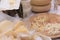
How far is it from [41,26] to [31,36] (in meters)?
0.29

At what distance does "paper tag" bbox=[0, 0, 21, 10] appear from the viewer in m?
0.64

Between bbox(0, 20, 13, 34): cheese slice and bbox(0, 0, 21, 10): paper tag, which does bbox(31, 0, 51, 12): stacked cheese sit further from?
bbox(0, 20, 13, 34): cheese slice

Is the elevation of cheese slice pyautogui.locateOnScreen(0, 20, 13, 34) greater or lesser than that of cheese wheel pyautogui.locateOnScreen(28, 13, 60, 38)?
greater

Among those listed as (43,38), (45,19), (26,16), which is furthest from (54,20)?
(43,38)

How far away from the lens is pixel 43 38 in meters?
0.38

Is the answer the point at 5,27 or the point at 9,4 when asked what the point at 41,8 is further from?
the point at 5,27

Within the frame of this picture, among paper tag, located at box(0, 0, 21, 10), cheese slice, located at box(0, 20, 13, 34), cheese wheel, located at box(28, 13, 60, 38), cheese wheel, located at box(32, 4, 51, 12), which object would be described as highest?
cheese slice, located at box(0, 20, 13, 34)

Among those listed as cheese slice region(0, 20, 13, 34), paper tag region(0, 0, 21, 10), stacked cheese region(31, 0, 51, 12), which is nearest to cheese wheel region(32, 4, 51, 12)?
stacked cheese region(31, 0, 51, 12)

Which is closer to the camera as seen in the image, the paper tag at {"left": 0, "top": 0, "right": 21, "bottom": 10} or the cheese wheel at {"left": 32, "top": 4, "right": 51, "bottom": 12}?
the paper tag at {"left": 0, "top": 0, "right": 21, "bottom": 10}

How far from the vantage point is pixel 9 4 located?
0.66m

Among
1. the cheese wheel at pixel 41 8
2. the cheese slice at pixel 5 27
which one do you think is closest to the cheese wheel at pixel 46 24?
the cheese wheel at pixel 41 8

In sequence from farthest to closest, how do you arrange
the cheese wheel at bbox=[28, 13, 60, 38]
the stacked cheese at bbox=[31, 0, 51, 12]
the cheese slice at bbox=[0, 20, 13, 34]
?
the stacked cheese at bbox=[31, 0, 51, 12] → the cheese wheel at bbox=[28, 13, 60, 38] → the cheese slice at bbox=[0, 20, 13, 34]

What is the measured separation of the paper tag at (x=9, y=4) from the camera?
64 centimetres

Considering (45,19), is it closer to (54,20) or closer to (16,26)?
(54,20)
